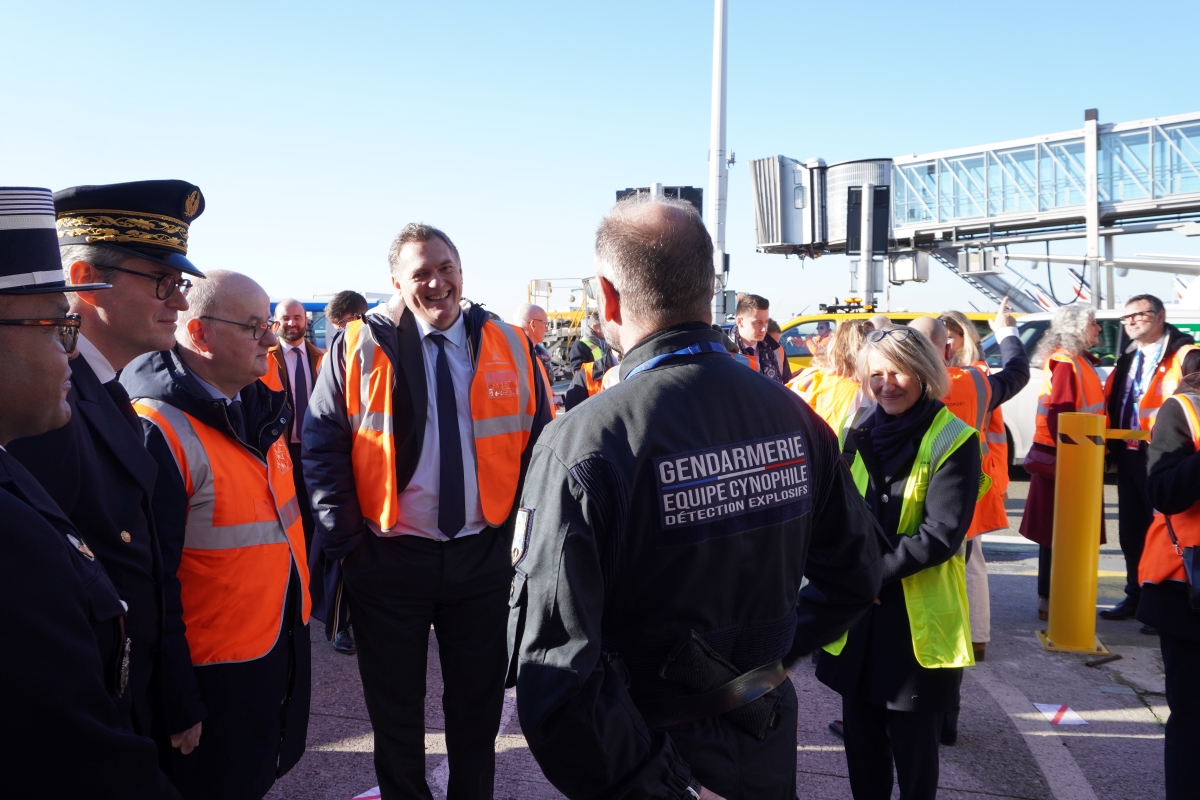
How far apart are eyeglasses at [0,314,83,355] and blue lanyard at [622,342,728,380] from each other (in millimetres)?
1010

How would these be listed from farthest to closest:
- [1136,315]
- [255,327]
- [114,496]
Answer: [1136,315] → [255,327] → [114,496]

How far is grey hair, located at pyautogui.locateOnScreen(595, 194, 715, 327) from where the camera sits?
5.32 feet

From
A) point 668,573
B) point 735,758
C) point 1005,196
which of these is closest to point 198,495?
point 668,573

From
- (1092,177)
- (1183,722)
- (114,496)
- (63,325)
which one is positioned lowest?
(1183,722)

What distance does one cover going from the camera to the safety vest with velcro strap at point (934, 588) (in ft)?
8.78

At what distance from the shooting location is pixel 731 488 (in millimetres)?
1594

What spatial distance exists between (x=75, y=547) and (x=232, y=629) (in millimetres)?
1070

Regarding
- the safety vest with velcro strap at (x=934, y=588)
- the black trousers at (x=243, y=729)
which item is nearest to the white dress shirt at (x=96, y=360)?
the black trousers at (x=243, y=729)

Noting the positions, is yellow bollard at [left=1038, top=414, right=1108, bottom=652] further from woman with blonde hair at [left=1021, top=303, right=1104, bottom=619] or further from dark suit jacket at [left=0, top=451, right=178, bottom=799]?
dark suit jacket at [left=0, top=451, right=178, bottom=799]

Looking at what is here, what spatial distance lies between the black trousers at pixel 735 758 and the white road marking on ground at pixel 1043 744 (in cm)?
225

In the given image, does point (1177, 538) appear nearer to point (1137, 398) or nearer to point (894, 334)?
point (894, 334)

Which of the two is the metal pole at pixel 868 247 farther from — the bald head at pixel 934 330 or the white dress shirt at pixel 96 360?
the white dress shirt at pixel 96 360

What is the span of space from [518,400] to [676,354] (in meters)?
1.62

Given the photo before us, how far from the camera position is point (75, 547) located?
50.9 inches
